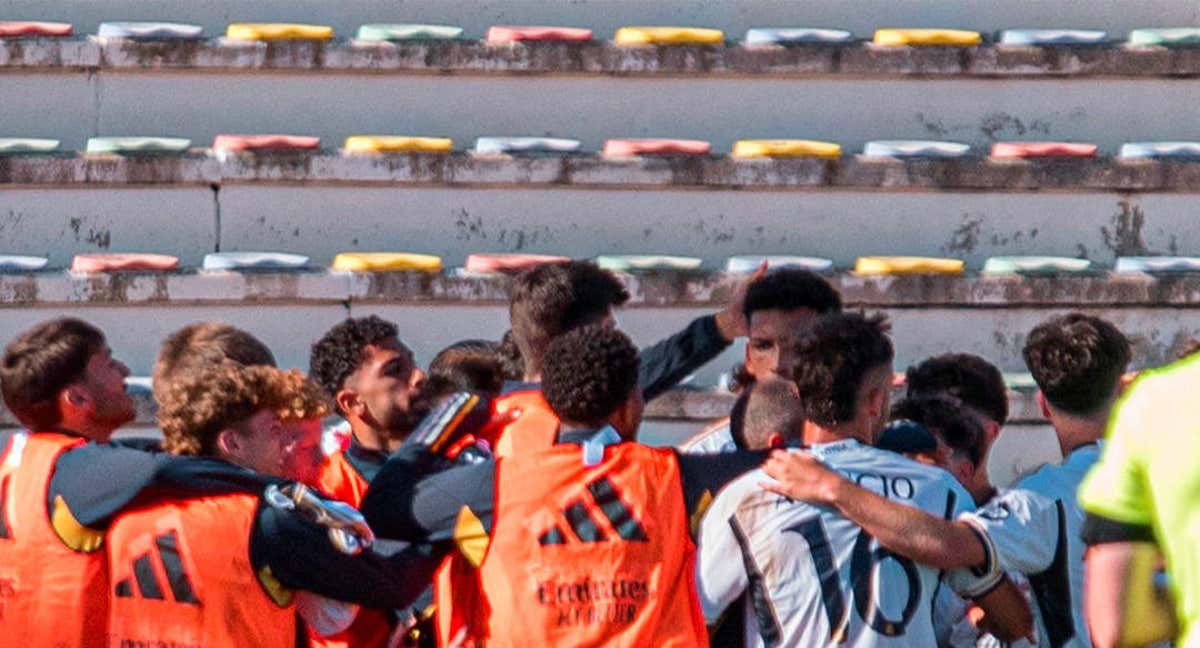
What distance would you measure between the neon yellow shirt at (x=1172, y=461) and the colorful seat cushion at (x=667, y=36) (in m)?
6.65

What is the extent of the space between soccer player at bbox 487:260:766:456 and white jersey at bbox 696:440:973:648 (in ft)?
1.90

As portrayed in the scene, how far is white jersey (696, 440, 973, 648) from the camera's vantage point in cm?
461

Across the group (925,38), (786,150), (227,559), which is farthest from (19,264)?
(227,559)

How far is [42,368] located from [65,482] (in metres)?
0.38

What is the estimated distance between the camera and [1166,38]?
9.79 m

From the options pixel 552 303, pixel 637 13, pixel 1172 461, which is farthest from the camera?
pixel 637 13

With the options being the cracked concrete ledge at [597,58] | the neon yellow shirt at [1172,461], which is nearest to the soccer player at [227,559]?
the neon yellow shirt at [1172,461]

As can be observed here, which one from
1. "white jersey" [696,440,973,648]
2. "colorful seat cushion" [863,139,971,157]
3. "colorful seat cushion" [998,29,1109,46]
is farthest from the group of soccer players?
"colorful seat cushion" [998,29,1109,46]

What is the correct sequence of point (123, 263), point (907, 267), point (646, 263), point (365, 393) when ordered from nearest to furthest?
1. point (365, 393)
2. point (123, 263)
3. point (646, 263)
4. point (907, 267)

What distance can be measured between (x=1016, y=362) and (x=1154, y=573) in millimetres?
6020

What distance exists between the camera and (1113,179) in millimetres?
9391

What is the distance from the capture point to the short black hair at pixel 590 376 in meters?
4.88

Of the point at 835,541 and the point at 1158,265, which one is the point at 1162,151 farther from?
the point at 835,541

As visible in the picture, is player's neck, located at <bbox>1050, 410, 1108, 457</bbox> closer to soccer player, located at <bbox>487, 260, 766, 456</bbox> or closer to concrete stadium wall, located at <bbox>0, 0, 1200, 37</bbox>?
soccer player, located at <bbox>487, 260, 766, 456</bbox>
